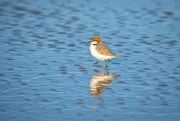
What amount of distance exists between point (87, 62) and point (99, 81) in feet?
6.91

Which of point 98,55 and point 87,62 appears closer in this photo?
point 98,55

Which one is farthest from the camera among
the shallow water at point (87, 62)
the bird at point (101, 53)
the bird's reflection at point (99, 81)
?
the bird at point (101, 53)

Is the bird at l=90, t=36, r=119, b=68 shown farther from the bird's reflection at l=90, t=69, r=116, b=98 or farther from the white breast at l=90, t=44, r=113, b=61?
the bird's reflection at l=90, t=69, r=116, b=98

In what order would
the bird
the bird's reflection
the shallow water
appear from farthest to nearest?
the bird → the bird's reflection → the shallow water

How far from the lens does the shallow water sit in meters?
11.7

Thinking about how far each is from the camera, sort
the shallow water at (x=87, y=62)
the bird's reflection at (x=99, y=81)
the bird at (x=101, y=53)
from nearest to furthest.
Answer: the shallow water at (x=87, y=62)
the bird's reflection at (x=99, y=81)
the bird at (x=101, y=53)

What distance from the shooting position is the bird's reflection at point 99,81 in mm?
13016

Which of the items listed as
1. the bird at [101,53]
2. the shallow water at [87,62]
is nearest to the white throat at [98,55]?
the bird at [101,53]

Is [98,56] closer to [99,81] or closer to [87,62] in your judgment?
[87,62]

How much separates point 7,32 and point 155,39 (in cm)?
587

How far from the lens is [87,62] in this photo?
16000 mm

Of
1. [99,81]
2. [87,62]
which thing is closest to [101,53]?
[87,62]

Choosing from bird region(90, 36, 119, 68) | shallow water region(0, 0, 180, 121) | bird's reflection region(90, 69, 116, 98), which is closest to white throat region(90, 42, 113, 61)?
bird region(90, 36, 119, 68)

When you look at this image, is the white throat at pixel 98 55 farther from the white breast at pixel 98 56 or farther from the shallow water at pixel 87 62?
the shallow water at pixel 87 62
